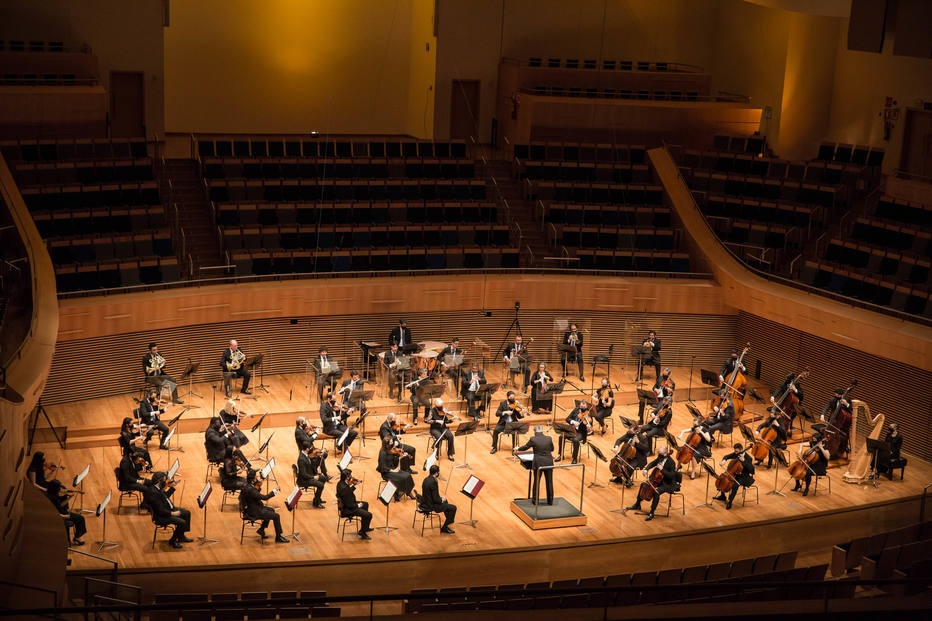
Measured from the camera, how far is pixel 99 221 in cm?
1677

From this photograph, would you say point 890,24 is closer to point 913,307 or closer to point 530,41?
point 913,307

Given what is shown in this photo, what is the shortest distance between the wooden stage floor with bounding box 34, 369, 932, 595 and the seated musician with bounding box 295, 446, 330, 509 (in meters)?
0.26

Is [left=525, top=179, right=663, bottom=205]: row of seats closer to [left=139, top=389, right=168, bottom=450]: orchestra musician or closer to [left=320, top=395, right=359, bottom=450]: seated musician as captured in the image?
[left=320, top=395, right=359, bottom=450]: seated musician

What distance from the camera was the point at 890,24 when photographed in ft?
46.4

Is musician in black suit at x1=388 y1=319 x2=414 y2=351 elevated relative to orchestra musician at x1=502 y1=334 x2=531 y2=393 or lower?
elevated

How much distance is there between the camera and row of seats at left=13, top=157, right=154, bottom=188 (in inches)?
673

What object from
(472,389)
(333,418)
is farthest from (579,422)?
(333,418)

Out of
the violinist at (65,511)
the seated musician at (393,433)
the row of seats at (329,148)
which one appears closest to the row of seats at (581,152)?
the row of seats at (329,148)

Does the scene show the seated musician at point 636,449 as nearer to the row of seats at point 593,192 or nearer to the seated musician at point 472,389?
the seated musician at point 472,389

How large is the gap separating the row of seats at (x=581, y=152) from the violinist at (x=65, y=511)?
11099mm

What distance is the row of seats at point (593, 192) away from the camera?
19.9 meters

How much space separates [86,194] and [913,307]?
38.5ft

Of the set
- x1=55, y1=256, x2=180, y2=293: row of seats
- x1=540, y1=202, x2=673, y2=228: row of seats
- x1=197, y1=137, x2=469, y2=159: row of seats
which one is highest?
x1=197, y1=137, x2=469, y2=159: row of seats

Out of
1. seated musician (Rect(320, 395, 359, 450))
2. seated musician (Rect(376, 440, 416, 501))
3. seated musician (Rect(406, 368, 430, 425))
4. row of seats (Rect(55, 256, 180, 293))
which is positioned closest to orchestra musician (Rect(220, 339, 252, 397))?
row of seats (Rect(55, 256, 180, 293))
